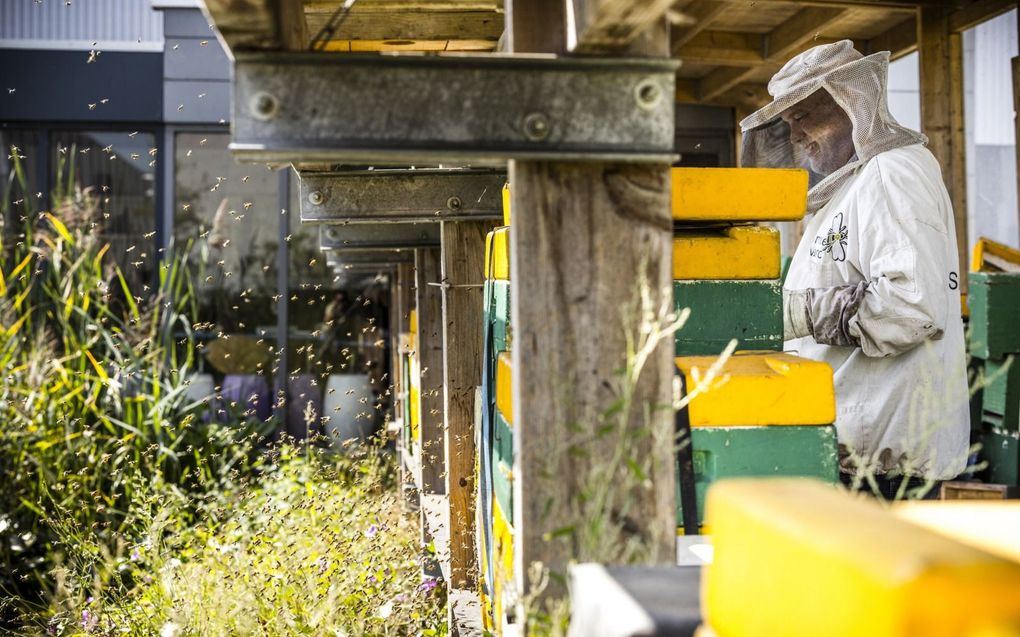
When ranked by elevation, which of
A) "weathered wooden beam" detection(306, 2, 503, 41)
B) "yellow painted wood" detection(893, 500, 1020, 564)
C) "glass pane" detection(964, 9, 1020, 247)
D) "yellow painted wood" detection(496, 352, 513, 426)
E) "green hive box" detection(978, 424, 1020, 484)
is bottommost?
"green hive box" detection(978, 424, 1020, 484)

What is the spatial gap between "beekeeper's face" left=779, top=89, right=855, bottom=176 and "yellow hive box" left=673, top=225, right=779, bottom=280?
1.24 m

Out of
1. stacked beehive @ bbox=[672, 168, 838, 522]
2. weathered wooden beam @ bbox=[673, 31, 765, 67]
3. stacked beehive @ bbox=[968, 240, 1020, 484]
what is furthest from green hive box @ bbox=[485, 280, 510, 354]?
weathered wooden beam @ bbox=[673, 31, 765, 67]

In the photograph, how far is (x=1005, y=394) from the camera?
386cm

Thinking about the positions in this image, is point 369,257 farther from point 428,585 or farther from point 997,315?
point 997,315

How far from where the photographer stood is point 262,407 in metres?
8.11

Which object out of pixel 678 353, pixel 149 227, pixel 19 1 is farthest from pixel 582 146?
pixel 19 1

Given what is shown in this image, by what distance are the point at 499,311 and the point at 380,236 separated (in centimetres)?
199

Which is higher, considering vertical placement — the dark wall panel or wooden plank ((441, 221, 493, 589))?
the dark wall panel

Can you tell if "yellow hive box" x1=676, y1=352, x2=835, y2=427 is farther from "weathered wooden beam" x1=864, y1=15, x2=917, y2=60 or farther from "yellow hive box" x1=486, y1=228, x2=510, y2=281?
"weathered wooden beam" x1=864, y1=15, x2=917, y2=60

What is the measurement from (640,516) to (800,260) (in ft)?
6.97

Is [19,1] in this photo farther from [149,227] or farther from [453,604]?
[453,604]

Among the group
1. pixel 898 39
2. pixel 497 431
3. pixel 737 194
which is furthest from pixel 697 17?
pixel 497 431

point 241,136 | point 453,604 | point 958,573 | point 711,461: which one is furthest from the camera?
point 453,604

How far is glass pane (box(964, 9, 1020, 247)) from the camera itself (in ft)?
25.2
